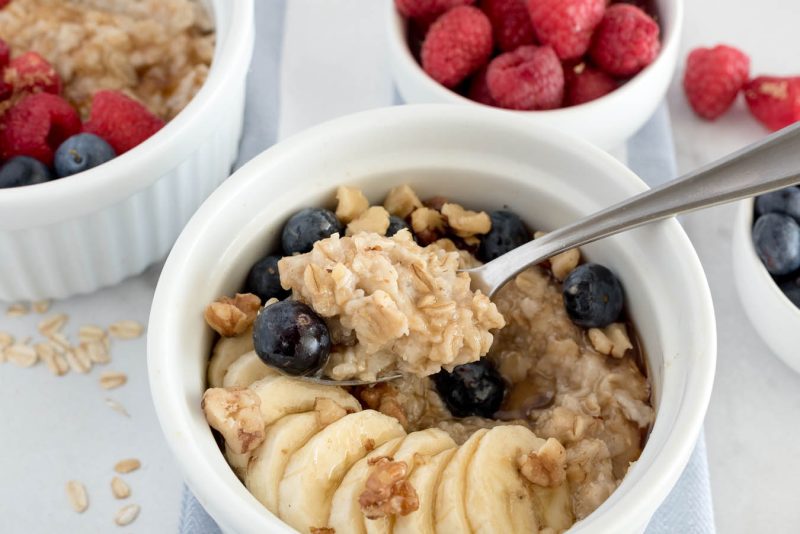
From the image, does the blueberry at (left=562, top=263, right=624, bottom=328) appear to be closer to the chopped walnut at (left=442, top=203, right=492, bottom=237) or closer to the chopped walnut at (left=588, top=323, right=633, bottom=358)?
the chopped walnut at (left=588, top=323, right=633, bottom=358)

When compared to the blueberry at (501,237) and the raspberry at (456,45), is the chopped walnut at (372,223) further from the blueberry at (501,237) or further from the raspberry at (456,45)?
the raspberry at (456,45)

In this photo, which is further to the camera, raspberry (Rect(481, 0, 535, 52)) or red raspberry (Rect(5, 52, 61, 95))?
raspberry (Rect(481, 0, 535, 52))

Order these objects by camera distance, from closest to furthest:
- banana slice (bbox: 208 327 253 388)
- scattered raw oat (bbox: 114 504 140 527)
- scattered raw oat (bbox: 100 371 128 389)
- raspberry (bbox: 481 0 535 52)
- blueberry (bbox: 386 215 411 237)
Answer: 1. banana slice (bbox: 208 327 253 388)
2. blueberry (bbox: 386 215 411 237)
3. scattered raw oat (bbox: 114 504 140 527)
4. scattered raw oat (bbox: 100 371 128 389)
5. raspberry (bbox: 481 0 535 52)

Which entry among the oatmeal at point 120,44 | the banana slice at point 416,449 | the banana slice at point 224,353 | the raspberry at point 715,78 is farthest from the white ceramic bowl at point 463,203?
the raspberry at point 715,78

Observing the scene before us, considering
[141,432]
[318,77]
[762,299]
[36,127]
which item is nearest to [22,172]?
[36,127]

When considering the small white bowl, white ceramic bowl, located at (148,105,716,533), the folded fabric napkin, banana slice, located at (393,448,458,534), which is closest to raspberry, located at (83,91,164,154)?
the folded fabric napkin

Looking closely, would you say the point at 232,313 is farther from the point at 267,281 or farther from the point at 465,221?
the point at 465,221
